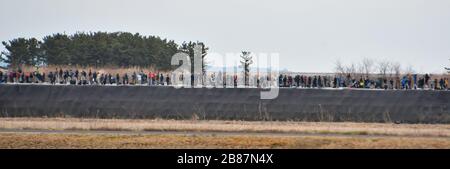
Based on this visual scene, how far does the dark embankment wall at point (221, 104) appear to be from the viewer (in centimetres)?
4438

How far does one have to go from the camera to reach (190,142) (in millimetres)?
26297

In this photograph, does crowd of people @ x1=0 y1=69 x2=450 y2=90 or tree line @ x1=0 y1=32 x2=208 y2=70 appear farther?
tree line @ x1=0 y1=32 x2=208 y2=70

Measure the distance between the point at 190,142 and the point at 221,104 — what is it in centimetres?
1844

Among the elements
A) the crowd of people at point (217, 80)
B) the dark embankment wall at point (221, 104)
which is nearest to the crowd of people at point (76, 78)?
the crowd of people at point (217, 80)

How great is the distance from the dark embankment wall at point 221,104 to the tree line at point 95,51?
32.3 meters

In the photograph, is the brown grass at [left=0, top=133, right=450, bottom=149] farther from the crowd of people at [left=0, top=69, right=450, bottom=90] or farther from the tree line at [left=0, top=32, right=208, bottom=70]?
the tree line at [left=0, top=32, right=208, bottom=70]

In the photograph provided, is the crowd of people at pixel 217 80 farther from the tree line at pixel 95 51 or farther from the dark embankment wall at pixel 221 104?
the tree line at pixel 95 51

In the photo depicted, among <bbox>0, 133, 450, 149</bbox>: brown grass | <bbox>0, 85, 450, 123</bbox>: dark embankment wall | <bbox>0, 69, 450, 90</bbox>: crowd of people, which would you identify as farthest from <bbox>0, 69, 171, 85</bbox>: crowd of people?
<bbox>0, 133, 450, 149</bbox>: brown grass

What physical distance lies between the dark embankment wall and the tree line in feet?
106

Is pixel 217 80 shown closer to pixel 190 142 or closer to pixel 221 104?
pixel 221 104

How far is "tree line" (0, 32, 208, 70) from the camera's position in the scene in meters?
78.9

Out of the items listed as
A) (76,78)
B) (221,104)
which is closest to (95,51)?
(76,78)
